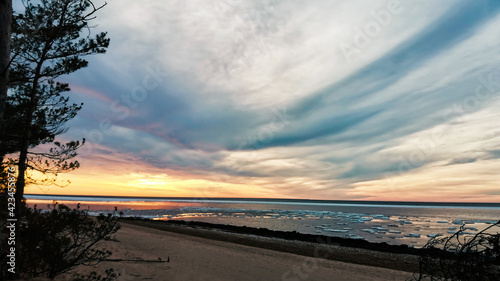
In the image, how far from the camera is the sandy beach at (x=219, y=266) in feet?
41.0

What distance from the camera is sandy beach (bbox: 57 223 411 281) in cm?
1248

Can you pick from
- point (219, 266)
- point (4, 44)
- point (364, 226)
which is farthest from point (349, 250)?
point (364, 226)

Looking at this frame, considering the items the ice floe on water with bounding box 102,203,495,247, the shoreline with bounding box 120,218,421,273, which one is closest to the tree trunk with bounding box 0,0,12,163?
the shoreline with bounding box 120,218,421,273

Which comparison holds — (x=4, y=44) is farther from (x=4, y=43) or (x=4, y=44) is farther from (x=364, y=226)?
(x=364, y=226)

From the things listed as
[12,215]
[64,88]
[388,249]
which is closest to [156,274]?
[12,215]

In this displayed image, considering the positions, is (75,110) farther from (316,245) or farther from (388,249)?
(388,249)

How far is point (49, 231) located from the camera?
317 inches

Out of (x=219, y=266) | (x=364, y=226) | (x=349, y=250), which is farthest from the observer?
(x=364, y=226)

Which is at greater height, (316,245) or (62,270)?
(62,270)

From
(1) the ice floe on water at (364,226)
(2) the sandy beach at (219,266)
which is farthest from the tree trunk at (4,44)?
(1) the ice floe on water at (364,226)

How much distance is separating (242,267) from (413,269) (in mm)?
11121

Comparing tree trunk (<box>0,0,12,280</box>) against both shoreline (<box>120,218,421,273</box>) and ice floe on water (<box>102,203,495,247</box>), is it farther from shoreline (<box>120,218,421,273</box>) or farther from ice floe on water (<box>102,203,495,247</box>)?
ice floe on water (<box>102,203,495,247</box>)

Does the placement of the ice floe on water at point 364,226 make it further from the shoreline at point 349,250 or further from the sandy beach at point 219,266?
the sandy beach at point 219,266

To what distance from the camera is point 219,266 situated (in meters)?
15.0
